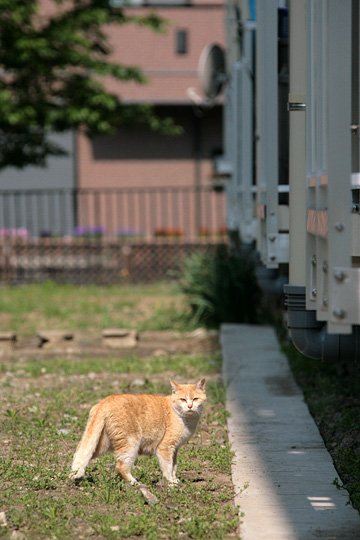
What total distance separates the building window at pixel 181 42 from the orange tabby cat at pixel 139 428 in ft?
75.3

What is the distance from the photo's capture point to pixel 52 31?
17.7 meters

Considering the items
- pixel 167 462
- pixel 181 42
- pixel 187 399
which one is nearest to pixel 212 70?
pixel 187 399

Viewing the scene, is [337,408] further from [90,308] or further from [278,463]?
[90,308]

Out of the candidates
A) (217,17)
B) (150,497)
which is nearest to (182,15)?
(217,17)

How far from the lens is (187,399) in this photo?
5414mm

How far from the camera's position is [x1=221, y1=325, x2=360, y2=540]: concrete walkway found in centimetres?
466

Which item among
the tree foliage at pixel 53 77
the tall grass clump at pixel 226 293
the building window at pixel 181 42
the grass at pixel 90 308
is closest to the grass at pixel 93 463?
the tall grass clump at pixel 226 293

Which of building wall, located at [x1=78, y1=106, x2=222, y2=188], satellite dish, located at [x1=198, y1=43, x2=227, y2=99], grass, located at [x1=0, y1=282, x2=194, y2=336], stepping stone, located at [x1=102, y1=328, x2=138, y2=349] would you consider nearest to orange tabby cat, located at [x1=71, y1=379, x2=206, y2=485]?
stepping stone, located at [x1=102, y1=328, x2=138, y2=349]

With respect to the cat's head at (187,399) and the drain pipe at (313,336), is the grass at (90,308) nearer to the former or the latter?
the cat's head at (187,399)

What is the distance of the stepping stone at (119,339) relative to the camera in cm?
1118

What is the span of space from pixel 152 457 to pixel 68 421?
44.9 inches

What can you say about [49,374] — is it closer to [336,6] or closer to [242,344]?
[242,344]

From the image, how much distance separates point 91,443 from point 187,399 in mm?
562

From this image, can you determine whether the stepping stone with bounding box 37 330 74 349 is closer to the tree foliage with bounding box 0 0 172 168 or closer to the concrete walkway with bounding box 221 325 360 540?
the concrete walkway with bounding box 221 325 360 540
